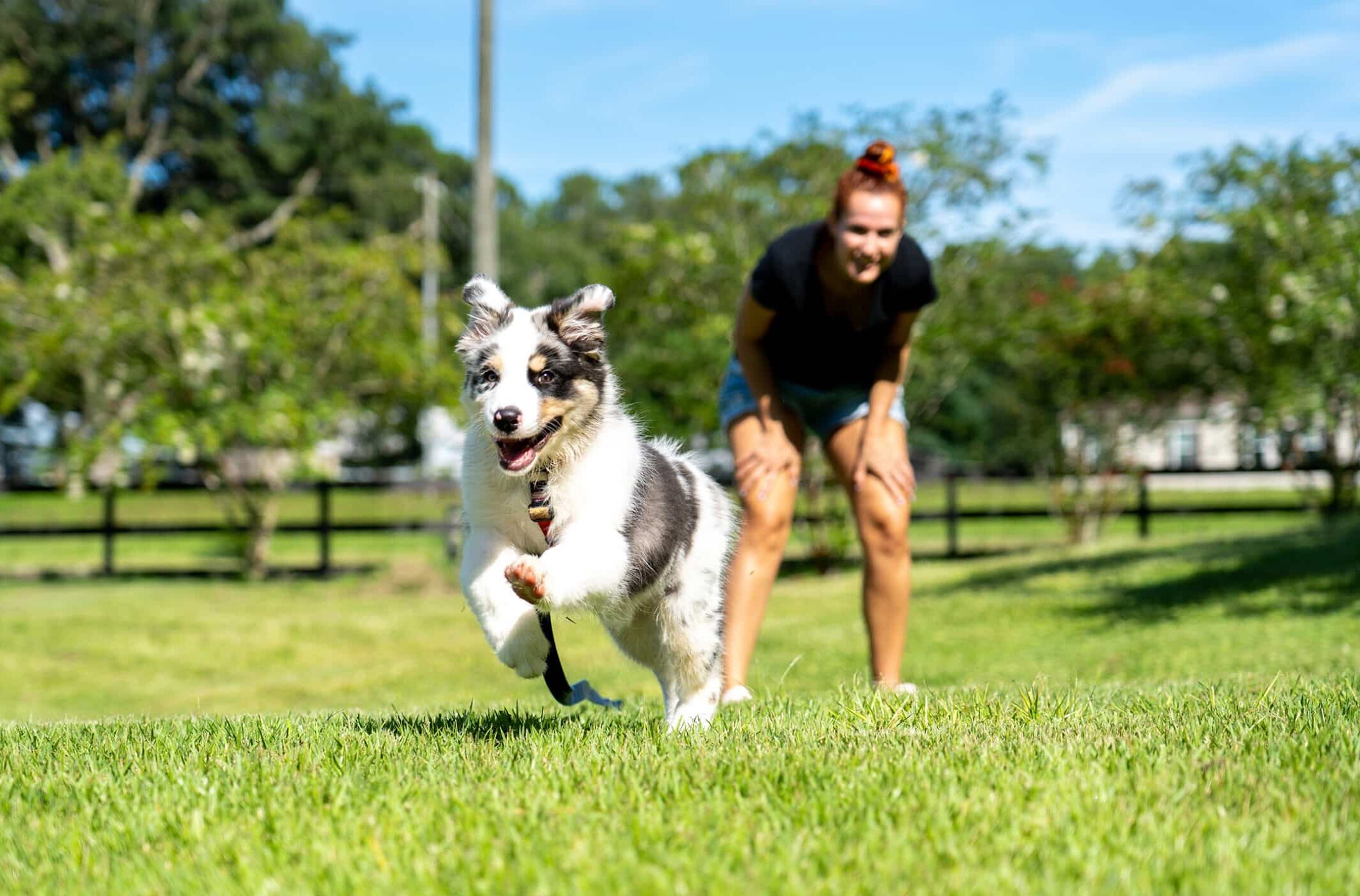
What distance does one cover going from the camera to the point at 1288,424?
1524 cm

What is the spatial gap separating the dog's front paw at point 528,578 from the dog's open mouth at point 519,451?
276 millimetres

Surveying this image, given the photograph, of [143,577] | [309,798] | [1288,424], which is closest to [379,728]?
[309,798]

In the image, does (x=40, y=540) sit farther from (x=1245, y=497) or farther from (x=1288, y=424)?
(x=1245, y=497)

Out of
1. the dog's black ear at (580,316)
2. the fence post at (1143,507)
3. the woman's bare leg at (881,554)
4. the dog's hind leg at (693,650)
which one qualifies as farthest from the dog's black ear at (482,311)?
the fence post at (1143,507)

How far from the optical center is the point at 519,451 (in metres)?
3.71

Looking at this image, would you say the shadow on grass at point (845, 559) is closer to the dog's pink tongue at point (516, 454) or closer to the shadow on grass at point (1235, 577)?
the shadow on grass at point (1235, 577)

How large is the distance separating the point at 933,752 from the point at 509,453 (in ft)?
4.92

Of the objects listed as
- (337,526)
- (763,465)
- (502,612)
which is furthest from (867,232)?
(337,526)

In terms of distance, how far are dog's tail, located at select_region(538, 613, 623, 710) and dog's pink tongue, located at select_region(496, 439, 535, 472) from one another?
509 millimetres

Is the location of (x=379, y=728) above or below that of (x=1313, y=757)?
below

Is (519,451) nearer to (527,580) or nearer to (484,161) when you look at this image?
(527,580)

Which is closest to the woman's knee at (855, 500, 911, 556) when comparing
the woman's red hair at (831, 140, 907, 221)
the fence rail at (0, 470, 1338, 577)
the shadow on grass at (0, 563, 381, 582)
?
the woman's red hair at (831, 140, 907, 221)

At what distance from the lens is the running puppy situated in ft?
12.2

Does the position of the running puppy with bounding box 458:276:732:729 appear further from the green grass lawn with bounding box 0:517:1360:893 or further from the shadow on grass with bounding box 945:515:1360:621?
the shadow on grass with bounding box 945:515:1360:621
